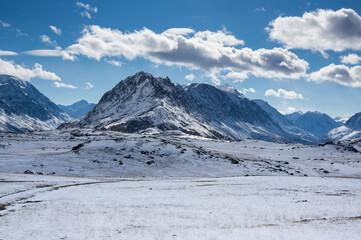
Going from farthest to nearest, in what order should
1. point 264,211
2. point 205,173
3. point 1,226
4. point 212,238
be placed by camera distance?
point 205,173 → point 264,211 → point 1,226 → point 212,238

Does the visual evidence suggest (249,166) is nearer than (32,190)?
No

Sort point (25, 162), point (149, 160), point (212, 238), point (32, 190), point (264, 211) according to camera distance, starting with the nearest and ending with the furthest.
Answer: point (212, 238)
point (264, 211)
point (32, 190)
point (25, 162)
point (149, 160)

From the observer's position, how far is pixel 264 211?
62.3 ft

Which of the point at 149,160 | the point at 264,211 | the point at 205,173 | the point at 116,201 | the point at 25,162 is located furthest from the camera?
the point at 149,160

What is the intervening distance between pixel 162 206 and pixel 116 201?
4.35 m

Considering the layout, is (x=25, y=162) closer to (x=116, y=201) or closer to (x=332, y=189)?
(x=116, y=201)

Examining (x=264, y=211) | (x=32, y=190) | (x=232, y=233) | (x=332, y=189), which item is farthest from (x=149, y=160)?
(x=232, y=233)

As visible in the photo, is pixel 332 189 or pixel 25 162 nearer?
pixel 332 189

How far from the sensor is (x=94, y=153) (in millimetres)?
57438

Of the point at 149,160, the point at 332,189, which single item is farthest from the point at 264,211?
the point at 149,160

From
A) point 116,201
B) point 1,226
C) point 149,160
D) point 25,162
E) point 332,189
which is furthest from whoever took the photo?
point 149,160

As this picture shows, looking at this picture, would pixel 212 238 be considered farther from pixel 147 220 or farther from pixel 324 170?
pixel 324 170

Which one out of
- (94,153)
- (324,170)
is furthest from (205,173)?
(324,170)

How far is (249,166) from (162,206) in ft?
136
